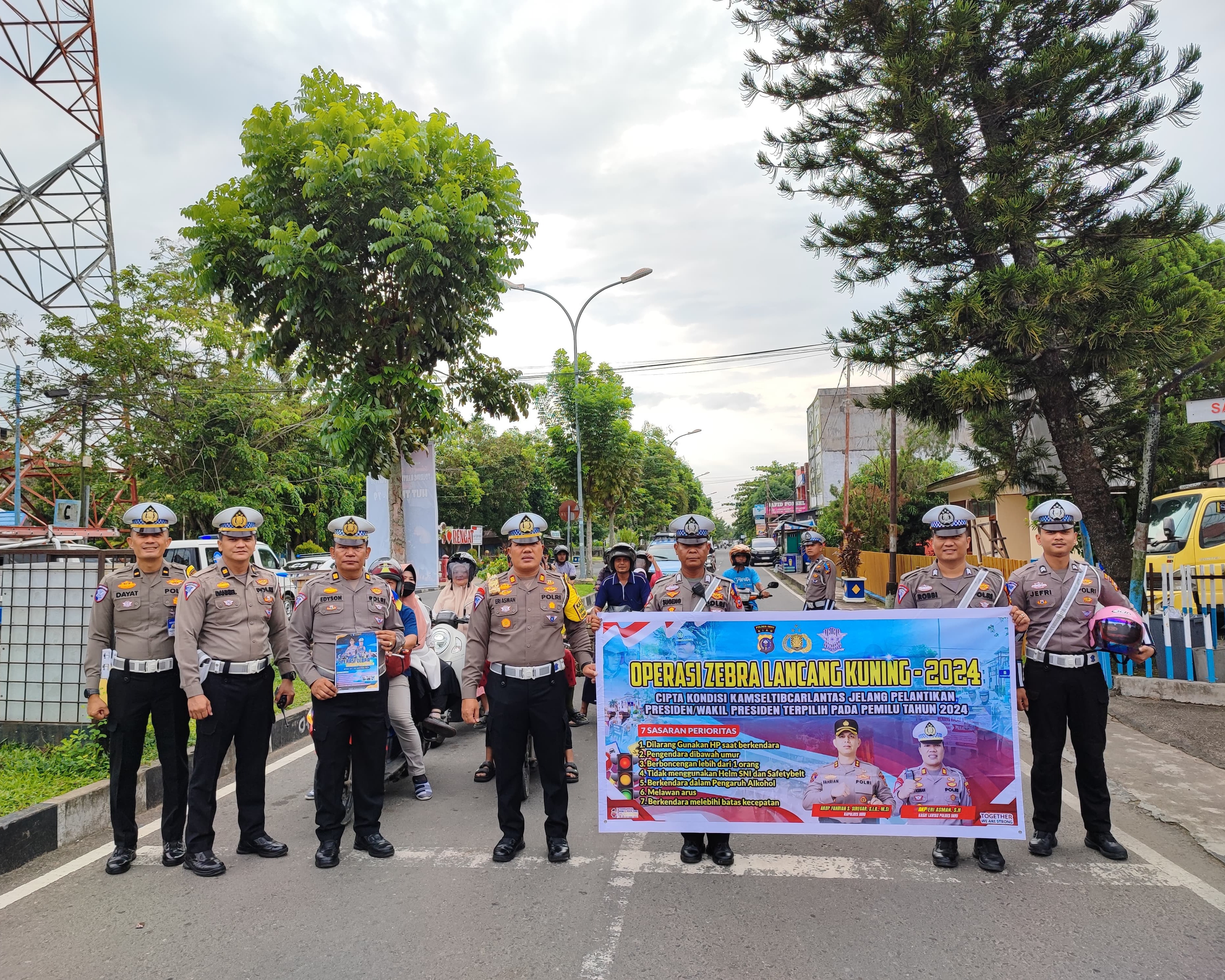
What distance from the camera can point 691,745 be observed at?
4375 millimetres

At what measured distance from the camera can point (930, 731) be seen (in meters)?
A: 4.21

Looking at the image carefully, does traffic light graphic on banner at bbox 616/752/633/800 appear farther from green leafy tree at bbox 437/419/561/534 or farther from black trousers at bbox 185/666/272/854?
green leafy tree at bbox 437/419/561/534

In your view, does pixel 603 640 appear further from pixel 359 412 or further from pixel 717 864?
pixel 359 412

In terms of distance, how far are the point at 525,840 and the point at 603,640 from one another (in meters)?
1.42

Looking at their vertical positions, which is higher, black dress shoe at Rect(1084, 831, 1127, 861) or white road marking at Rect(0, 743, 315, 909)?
black dress shoe at Rect(1084, 831, 1127, 861)

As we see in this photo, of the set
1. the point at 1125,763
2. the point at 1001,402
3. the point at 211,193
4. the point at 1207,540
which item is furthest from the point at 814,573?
the point at 211,193

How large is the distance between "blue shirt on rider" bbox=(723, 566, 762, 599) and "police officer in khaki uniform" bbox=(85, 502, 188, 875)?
3478 millimetres

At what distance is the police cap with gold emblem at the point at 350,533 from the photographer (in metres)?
5.07

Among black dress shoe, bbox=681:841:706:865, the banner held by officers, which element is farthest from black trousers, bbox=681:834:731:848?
the banner held by officers

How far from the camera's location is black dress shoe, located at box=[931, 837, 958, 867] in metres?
4.39

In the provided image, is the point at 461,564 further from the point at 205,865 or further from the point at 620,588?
the point at 205,865

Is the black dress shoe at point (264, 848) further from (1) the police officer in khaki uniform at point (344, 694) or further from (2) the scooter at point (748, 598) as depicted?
(2) the scooter at point (748, 598)

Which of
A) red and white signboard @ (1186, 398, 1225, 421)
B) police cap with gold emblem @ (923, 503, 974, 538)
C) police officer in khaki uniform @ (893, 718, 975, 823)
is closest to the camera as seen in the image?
police officer in khaki uniform @ (893, 718, 975, 823)

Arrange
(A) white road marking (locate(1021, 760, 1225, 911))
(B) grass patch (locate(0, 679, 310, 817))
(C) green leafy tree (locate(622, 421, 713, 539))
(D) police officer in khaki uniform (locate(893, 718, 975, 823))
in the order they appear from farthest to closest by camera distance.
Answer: (C) green leafy tree (locate(622, 421, 713, 539))
(B) grass patch (locate(0, 679, 310, 817))
(D) police officer in khaki uniform (locate(893, 718, 975, 823))
(A) white road marking (locate(1021, 760, 1225, 911))
